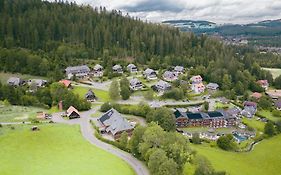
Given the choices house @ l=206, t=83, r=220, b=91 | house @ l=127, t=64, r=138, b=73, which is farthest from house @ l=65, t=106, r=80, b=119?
house @ l=206, t=83, r=220, b=91

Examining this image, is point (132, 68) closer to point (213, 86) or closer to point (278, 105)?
point (213, 86)

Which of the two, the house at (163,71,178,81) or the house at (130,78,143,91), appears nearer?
the house at (130,78,143,91)

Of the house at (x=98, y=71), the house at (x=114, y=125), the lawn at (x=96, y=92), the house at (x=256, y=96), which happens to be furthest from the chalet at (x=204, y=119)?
the house at (x=98, y=71)

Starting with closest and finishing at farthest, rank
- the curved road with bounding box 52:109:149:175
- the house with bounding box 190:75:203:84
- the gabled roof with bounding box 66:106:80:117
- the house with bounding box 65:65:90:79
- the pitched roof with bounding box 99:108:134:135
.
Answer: the curved road with bounding box 52:109:149:175
the pitched roof with bounding box 99:108:134:135
the gabled roof with bounding box 66:106:80:117
the house with bounding box 65:65:90:79
the house with bounding box 190:75:203:84

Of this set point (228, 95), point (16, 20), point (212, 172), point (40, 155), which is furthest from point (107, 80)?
point (212, 172)

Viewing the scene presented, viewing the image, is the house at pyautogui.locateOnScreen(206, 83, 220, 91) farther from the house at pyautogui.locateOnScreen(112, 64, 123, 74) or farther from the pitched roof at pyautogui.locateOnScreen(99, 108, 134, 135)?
the pitched roof at pyautogui.locateOnScreen(99, 108, 134, 135)

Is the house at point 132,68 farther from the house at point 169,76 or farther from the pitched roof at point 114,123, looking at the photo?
the pitched roof at point 114,123
